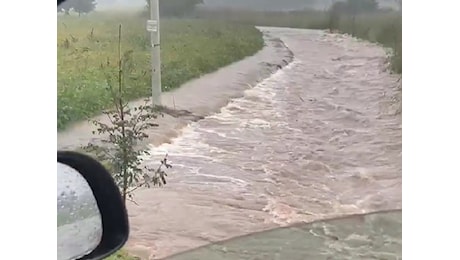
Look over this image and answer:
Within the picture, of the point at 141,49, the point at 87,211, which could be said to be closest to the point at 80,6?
the point at 141,49

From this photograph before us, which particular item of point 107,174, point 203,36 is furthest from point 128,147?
point 203,36

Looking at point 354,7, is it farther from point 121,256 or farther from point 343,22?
point 121,256

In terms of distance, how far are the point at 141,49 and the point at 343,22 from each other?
19.8 inches

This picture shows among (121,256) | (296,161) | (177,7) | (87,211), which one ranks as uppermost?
(177,7)

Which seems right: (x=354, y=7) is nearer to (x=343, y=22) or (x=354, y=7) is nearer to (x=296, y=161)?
(x=343, y=22)

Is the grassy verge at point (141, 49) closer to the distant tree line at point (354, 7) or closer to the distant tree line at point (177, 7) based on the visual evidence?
the distant tree line at point (177, 7)

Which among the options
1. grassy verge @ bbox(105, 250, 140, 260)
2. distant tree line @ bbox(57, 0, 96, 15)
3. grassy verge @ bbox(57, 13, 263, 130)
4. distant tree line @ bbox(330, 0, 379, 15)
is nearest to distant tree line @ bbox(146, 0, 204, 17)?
grassy verge @ bbox(57, 13, 263, 130)

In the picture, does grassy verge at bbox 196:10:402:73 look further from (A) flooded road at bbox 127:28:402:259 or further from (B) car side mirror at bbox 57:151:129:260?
(B) car side mirror at bbox 57:151:129:260

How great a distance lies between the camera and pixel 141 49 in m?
1.79

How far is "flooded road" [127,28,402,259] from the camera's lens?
1771 millimetres

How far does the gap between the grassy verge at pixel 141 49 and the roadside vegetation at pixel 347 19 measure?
26 mm

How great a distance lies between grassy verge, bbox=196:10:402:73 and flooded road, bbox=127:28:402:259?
21mm

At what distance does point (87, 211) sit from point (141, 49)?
16.5 inches

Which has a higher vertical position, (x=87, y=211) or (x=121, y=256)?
(x=87, y=211)
